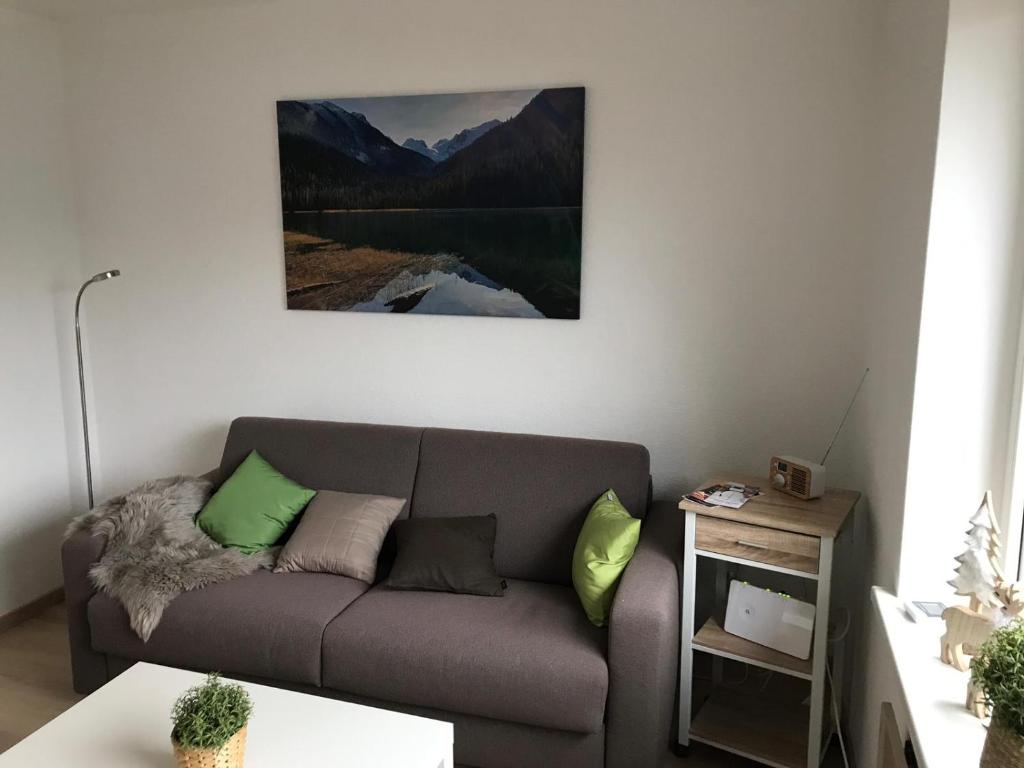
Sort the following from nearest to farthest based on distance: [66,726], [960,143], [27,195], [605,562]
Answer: [960,143], [66,726], [605,562], [27,195]

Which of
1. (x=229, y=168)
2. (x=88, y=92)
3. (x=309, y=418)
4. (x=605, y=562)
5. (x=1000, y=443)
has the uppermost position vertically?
(x=88, y=92)

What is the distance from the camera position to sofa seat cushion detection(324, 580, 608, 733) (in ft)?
7.82

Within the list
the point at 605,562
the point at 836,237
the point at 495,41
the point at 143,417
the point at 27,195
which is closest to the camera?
the point at 605,562

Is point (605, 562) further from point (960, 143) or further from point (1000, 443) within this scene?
point (960, 143)

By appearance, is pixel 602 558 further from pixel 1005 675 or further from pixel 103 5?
Result: pixel 103 5

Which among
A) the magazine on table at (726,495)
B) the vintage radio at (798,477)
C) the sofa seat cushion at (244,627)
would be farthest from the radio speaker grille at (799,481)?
the sofa seat cushion at (244,627)

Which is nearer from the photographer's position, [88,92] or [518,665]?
[518,665]

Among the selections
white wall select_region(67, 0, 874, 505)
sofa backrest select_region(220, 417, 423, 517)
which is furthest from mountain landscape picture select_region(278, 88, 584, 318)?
sofa backrest select_region(220, 417, 423, 517)

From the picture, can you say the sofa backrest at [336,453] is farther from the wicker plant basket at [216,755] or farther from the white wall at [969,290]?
the white wall at [969,290]

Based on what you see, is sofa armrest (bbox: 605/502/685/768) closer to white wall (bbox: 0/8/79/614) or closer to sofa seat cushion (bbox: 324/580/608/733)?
sofa seat cushion (bbox: 324/580/608/733)

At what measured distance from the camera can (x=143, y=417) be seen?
397cm

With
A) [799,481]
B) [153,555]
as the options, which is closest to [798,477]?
[799,481]

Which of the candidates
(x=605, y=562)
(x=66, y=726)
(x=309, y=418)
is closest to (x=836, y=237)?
(x=605, y=562)

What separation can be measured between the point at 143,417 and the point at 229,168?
4.18 ft
